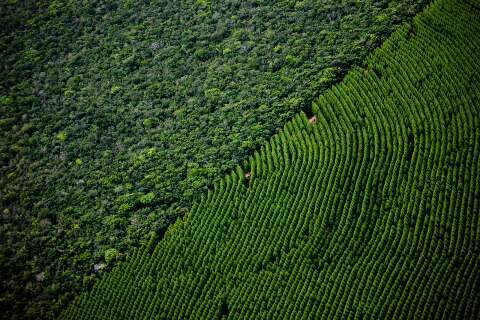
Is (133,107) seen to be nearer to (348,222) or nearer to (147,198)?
(147,198)

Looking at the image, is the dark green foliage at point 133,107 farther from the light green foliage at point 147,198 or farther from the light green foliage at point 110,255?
the light green foliage at point 110,255

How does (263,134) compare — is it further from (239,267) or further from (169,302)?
(169,302)

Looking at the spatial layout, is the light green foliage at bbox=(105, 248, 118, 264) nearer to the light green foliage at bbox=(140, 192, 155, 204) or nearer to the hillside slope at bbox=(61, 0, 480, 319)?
the hillside slope at bbox=(61, 0, 480, 319)

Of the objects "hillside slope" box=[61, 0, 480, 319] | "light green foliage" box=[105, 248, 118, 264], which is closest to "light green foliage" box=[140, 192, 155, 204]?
"hillside slope" box=[61, 0, 480, 319]

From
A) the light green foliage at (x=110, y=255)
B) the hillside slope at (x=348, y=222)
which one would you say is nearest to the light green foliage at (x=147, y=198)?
the hillside slope at (x=348, y=222)

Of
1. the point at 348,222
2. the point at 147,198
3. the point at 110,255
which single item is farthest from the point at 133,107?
the point at 348,222

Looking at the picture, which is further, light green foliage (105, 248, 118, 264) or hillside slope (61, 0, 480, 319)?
light green foliage (105, 248, 118, 264)
